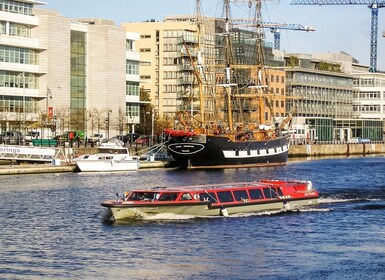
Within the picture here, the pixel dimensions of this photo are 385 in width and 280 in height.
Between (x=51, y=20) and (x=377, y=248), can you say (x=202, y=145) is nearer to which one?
(x=51, y=20)

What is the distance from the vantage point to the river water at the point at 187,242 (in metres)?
50.3

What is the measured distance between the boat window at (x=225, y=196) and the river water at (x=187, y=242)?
161 cm

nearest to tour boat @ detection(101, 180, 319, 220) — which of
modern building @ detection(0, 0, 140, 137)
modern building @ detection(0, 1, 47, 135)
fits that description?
modern building @ detection(0, 0, 140, 137)

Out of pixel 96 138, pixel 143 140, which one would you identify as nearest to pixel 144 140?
pixel 143 140

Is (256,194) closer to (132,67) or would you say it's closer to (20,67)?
(20,67)

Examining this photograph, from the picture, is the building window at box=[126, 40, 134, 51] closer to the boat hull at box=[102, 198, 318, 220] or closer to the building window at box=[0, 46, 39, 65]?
the building window at box=[0, 46, 39, 65]

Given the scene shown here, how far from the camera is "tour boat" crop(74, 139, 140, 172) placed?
4751 inches

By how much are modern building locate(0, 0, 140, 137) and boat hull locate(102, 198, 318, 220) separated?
80185 mm

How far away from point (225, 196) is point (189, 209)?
3.86 metres

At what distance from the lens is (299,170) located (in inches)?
5310

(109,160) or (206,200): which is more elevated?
(109,160)

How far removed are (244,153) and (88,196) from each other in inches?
2317

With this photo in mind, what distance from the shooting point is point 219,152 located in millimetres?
139500

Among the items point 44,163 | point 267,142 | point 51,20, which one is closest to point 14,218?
point 44,163
